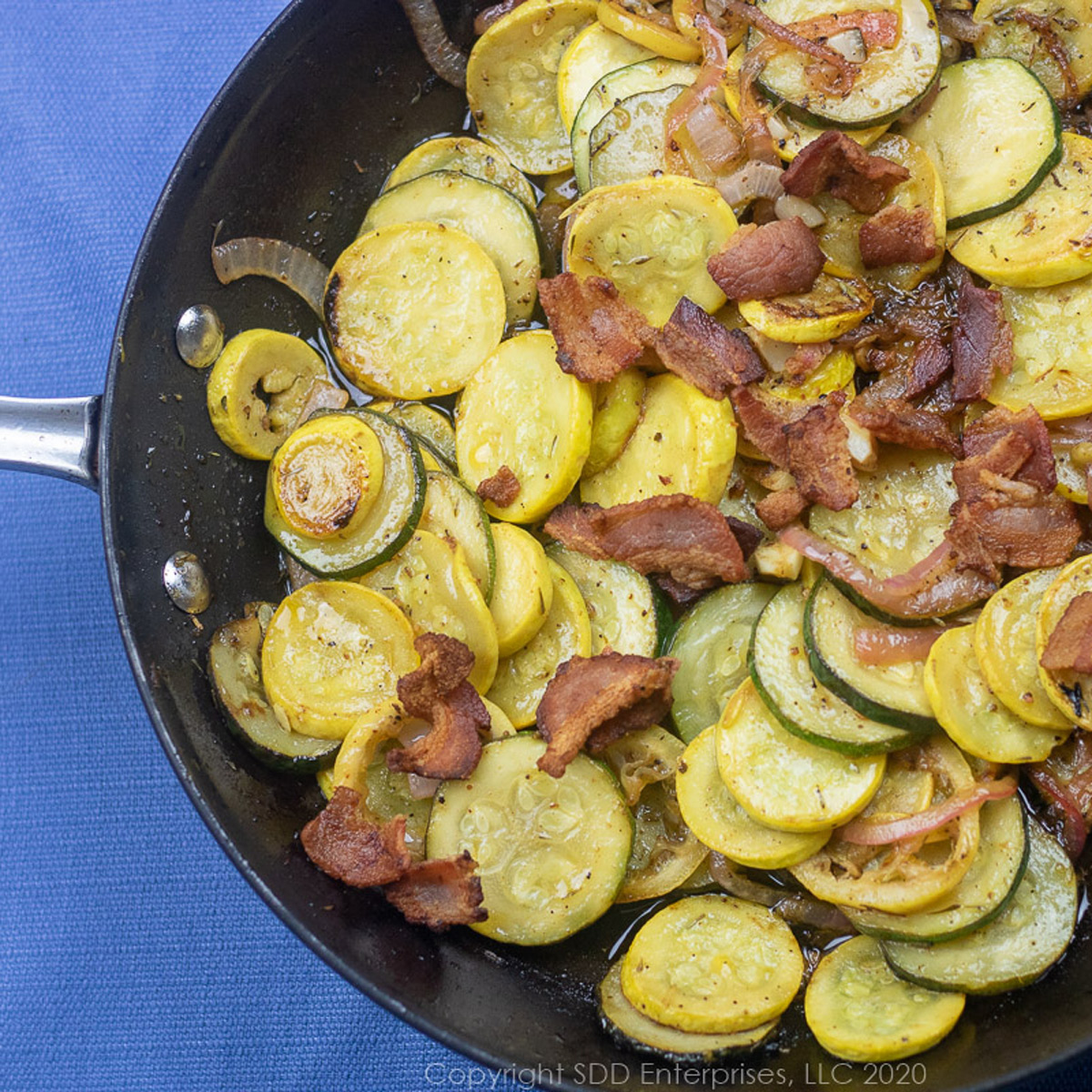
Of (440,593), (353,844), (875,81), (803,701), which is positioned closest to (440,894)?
→ (353,844)

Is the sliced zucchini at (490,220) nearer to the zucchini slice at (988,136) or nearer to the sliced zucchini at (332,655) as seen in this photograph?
the sliced zucchini at (332,655)

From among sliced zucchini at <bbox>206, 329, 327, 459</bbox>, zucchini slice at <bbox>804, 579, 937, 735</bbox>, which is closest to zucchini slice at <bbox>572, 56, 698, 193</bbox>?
sliced zucchini at <bbox>206, 329, 327, 459</bbox>

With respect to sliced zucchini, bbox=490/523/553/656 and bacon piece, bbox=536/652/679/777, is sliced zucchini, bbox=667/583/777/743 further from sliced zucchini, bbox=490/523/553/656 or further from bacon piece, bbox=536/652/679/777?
sliced zucchini, bbox=490/523/553/656

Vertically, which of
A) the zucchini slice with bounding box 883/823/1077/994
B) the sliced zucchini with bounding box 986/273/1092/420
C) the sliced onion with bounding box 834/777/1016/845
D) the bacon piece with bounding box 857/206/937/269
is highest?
the bacon piece with bounding box 857/206/937/269

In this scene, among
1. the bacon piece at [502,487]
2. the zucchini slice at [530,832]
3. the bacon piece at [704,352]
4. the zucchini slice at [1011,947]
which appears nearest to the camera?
the zucchini slice at [1011,947]

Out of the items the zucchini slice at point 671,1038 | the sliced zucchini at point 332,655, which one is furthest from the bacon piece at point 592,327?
the zucchini slice at point 671,1038
